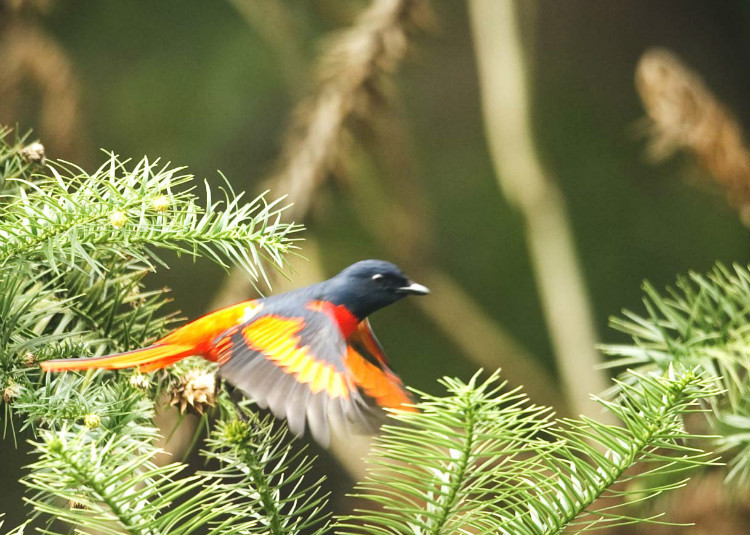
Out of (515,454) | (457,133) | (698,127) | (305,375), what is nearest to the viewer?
(515,454)

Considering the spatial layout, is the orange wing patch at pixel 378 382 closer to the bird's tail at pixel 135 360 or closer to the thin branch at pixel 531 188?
the bird's tail at pixel 135 360

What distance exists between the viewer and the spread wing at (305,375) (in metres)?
0.60

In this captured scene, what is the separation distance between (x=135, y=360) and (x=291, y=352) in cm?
17

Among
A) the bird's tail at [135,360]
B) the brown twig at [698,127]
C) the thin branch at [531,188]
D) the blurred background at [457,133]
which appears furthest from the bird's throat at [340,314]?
the blurred background at [457,133]

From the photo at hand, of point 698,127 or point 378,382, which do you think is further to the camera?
point 698,127

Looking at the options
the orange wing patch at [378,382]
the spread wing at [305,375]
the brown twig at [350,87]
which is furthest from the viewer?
the brown twig at [350,87]

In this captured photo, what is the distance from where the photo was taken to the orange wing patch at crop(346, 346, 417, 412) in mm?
766

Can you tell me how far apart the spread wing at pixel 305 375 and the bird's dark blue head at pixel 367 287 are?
0.06 metres

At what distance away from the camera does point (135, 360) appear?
1.79 feet

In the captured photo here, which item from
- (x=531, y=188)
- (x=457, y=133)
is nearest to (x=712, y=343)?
(x=531, y=188)

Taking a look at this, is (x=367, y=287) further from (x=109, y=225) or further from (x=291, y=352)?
(x=109, y=225)

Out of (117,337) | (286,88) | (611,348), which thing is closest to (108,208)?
(117,337)

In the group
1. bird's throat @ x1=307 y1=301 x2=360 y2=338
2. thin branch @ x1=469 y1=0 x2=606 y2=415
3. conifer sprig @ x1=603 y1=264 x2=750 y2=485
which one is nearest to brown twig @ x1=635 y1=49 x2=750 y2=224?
conifer sprig @ x1=603 y1=264 x2=750 y2=485

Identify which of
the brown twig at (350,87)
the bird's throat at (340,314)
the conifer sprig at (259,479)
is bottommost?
the conifer sprig at (259,479)
